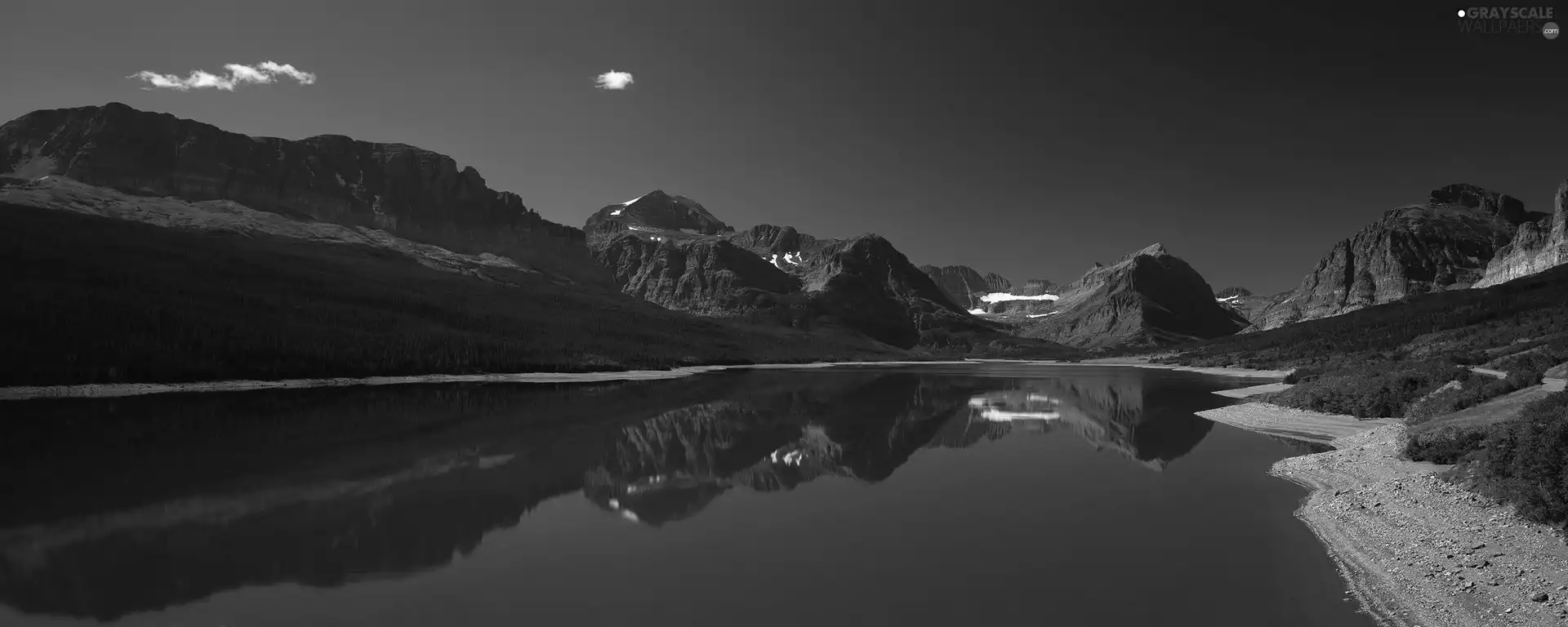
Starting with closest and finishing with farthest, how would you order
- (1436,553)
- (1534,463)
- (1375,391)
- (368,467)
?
1. (1436,553)
2. (1534,463)
3. (368,467)
4. (1375,391)

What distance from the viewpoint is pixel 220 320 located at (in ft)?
348

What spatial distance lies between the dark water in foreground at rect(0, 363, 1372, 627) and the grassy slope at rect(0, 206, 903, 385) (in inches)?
2012

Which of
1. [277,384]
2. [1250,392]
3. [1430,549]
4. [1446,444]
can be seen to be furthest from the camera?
[277,384]

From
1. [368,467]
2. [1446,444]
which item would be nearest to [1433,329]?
[1446,444]

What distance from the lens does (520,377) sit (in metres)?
123

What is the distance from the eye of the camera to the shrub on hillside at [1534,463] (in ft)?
51.3

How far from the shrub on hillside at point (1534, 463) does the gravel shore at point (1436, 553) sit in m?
0.44

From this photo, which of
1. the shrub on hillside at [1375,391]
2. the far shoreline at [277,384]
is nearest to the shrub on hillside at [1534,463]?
the shrub on hillside at [1375,391]

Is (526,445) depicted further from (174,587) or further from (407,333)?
(407,333)

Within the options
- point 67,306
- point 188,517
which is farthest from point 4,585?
point 67,306

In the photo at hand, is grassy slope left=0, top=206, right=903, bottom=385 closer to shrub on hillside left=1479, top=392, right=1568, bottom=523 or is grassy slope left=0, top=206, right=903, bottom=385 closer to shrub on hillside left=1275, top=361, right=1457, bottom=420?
shrub on hillside left=1479, top=392, right=1568, bottom=523

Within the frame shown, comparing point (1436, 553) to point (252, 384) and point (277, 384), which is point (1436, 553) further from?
point (277, 384)

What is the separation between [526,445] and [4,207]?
170m

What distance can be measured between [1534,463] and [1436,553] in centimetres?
380
